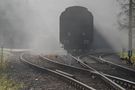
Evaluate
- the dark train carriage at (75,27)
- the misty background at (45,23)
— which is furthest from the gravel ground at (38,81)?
the misty background at (45,23)

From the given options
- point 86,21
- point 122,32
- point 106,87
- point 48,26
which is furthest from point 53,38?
point 106,87

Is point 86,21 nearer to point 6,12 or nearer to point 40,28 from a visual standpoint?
point 40,28

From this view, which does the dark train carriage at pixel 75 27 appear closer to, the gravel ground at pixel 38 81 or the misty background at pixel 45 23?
the misty background at pixel 45 23

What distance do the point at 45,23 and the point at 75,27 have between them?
20.0 m

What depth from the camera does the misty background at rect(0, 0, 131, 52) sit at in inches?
1596

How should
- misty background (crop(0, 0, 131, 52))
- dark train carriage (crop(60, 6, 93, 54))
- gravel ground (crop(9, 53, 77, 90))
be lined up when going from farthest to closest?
misty background (crop(0, 0, 131, 52)), dark train carriage (crop(60, 6, 93, 54)), gravel ground (crop(9, 53, 77, 90))

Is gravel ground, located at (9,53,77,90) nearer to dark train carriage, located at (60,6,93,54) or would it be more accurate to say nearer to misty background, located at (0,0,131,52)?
dark train carriage, located at (60,6,93,54)

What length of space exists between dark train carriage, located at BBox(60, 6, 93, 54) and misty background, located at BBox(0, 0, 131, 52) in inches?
228

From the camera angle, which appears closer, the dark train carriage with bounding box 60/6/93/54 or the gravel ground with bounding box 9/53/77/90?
the gravel ground with bounding box 9/53/77/90

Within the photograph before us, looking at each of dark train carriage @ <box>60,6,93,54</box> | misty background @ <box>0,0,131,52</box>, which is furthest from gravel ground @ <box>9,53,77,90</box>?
misty background @ <box>0,0,131,52</box>

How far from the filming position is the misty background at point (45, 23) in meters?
40.5

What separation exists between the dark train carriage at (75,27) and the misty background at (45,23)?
5.79 meters

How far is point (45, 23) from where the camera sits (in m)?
49.0

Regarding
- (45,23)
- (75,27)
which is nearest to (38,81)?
(75,27)
